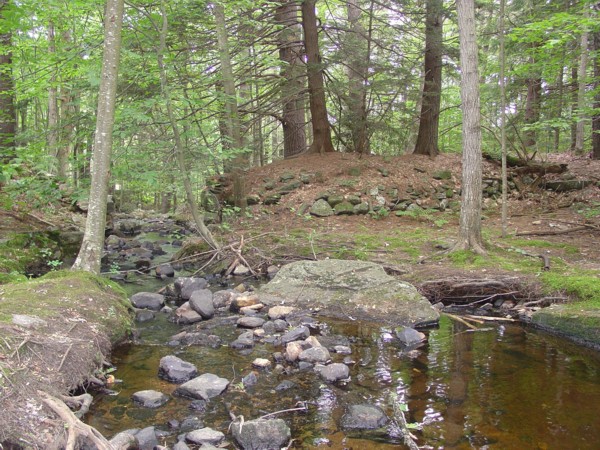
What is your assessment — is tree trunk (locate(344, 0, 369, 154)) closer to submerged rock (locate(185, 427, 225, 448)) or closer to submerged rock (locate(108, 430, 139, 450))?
submerged rock (locate(185, 427, 225, 448))

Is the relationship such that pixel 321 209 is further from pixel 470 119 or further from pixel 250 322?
pixel 250 322

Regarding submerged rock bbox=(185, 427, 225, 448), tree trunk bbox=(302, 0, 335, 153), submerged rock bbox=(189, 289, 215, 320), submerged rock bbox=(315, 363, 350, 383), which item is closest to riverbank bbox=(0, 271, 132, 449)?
submerged rock bbox=(185, 427, 225, 448)

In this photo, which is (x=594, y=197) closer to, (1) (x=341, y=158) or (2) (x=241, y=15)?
(1) (x=341, y=158)

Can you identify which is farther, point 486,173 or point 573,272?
point 486,173

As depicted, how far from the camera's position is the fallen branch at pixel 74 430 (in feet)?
9.41

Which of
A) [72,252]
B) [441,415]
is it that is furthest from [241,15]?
[441,415]

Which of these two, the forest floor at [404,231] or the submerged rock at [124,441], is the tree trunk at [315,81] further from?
the submerged rock at [124,441]

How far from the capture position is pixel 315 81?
45.0 feet

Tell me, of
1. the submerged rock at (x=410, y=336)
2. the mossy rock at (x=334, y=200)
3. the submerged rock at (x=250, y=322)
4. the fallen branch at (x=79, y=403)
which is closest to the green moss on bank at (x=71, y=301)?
the fallen branch at (x=79, y=403)

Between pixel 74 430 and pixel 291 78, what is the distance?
39.2 feet

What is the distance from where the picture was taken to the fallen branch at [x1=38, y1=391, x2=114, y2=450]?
2.87 metres

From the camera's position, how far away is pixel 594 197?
12234 millimetres

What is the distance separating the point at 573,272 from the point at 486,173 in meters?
7.41

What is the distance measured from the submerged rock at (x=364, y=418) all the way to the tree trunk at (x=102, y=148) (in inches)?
169
